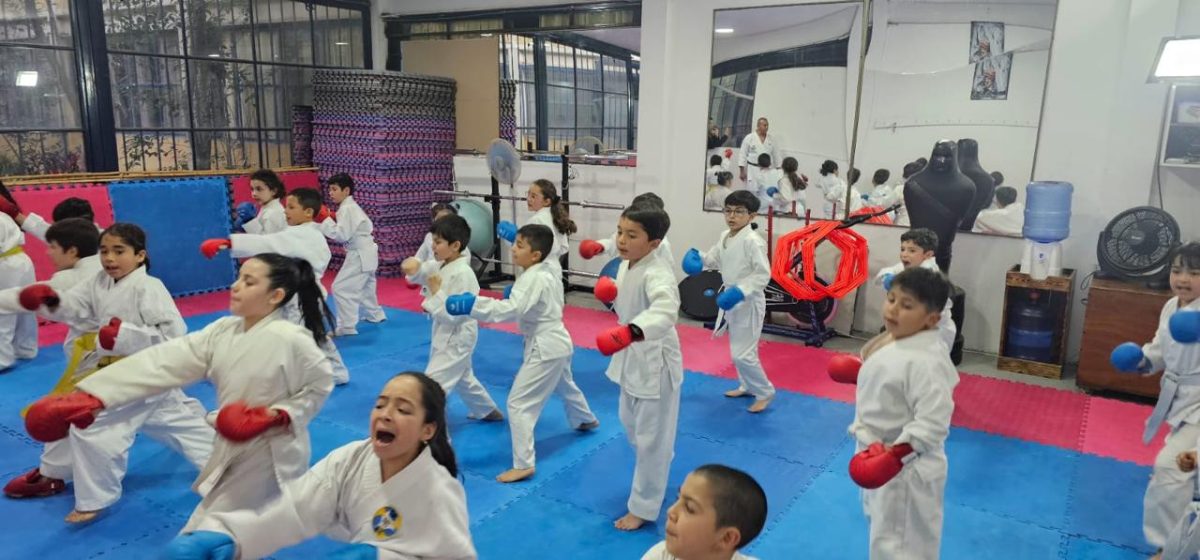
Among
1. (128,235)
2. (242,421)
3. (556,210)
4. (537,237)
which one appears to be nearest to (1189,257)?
(537,237)

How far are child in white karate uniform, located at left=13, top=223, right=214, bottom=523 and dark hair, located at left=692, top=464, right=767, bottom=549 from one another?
8.94ft

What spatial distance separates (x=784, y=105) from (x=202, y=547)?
20.8ft

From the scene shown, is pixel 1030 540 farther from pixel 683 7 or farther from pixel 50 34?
pixel 50 34

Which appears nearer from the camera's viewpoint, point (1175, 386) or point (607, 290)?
point (1175, 386)

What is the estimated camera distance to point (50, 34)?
23.9 ft

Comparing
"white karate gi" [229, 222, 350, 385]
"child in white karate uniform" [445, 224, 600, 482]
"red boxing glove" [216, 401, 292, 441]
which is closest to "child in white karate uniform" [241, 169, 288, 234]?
"white karate gi" [229, 222, 350, 385]

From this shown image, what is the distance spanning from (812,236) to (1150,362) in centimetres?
321

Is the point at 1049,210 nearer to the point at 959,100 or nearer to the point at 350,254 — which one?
the point at 959,100

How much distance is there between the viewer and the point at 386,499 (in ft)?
7.48

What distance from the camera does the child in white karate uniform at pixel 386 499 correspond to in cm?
222

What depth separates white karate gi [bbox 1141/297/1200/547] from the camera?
128 inches

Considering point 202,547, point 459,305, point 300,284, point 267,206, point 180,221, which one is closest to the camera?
point 202,547

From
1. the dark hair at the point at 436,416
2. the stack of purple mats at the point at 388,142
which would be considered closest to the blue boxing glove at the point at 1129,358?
the dark hair at the point at 436,416

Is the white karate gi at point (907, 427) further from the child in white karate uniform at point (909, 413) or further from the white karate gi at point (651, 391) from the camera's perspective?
the white karate gi at point (651, 391)
